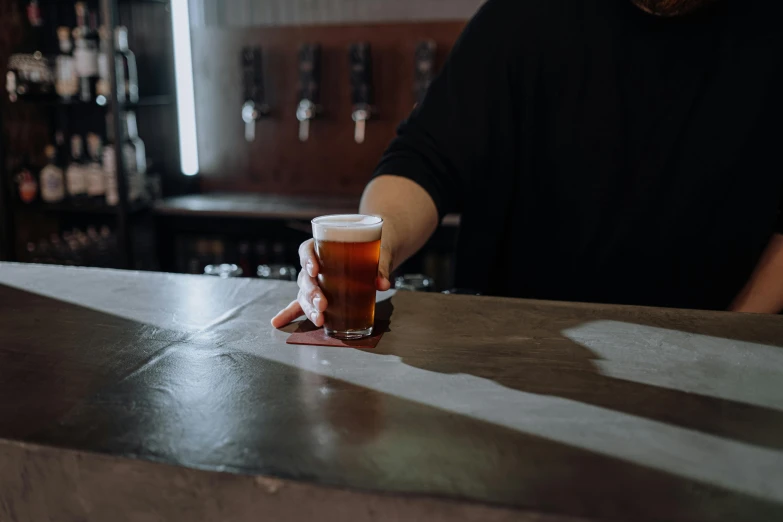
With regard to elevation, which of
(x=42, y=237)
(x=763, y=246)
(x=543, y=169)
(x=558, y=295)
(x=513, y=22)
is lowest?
(x=42, y=237)

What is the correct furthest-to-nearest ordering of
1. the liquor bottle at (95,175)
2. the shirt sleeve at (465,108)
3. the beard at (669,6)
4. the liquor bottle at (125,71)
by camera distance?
1. the liquor bottle at (95,175)
2. the liquor bottle at (125,71)
3. the shirt sleeve at (465,108)
4. the beard at (669,6)

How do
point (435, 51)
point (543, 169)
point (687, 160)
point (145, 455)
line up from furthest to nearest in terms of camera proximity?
1. point (435, 51)
2. point (543, 169)
3. point (687, 160)
4. point (145, 455)

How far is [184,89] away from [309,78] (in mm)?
773

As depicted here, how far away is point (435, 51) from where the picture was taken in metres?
3.38

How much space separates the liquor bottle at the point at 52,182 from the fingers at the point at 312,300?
119 inches

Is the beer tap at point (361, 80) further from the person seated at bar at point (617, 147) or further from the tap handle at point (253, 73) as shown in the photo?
the person seated at bar at point (617, 147)

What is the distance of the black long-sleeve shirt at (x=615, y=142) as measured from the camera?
4.90ft

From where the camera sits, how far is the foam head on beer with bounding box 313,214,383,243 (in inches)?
36.4

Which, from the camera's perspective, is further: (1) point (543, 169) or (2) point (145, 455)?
(1) point (543, 169)

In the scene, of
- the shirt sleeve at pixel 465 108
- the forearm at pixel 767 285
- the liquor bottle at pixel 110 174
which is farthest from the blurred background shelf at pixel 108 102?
the forearm at pixel 767 285

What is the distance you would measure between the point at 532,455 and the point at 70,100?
3429 millimetres

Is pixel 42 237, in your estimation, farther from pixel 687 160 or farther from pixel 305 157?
pixel 687 160

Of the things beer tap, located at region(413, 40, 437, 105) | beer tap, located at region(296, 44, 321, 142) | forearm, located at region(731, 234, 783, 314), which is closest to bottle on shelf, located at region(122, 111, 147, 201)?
beer tap, located at region(296, 44, 321, 142)

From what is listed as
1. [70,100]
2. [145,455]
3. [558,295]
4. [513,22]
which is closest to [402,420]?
[145,455]
